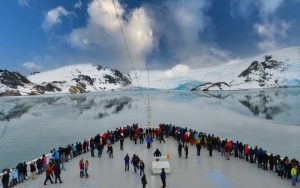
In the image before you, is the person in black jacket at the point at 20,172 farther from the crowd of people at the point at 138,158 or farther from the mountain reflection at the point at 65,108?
the mountain reflection at the point at 65,108

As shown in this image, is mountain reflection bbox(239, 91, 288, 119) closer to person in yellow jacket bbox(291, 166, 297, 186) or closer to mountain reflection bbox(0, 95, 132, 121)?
mountain reflection bbox(0, 95, 132, 121)

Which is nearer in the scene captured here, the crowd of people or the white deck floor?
the white deck floor

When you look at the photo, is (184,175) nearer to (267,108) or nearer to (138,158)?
(138,158)

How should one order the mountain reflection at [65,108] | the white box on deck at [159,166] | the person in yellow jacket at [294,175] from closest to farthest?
the person in yellow jacket at [294,175], the white box on deck at [159,166], the mountain reflection at [65,108]

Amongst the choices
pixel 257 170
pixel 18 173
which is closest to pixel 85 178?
pixel 18 173

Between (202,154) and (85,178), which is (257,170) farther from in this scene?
(85,178)

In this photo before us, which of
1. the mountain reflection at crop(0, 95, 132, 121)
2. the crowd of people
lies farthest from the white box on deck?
the mountain reflection at crop(0, 95, 132, 121)

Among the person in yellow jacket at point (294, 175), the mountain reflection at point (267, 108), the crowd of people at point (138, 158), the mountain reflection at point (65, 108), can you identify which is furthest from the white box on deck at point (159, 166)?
the mountain reflection at point (65, 108)

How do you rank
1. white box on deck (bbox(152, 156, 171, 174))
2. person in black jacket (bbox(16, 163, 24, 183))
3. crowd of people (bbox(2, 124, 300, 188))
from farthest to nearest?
white box on deck (bbox(152, 156, 171, 174)) → person in black jacket (bbox(16, 163, 24, 183)) → crowd of people (bbox(2, 124, 300, 188))
